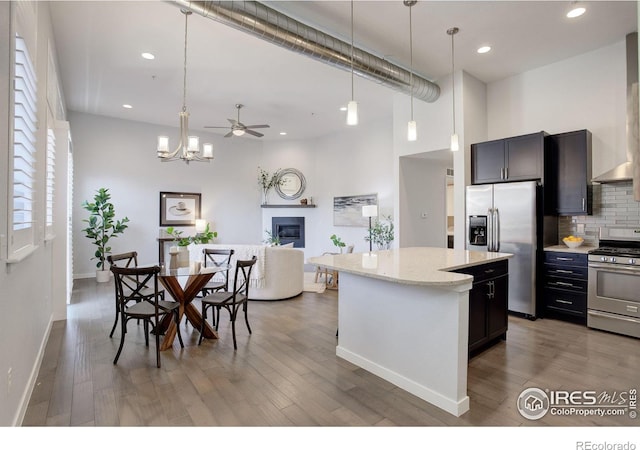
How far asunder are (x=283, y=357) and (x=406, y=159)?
4.00 m

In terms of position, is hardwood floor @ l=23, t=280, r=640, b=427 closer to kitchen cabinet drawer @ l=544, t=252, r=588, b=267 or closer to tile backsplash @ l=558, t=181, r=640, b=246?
kitchen cabinet drawer @ l=544, t=252, r=588, b=267

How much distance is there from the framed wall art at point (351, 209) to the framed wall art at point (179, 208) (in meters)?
3.48

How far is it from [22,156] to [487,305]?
3.79 m

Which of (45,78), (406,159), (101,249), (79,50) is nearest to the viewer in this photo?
(45,78)

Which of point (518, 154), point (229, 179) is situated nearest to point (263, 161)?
point (229, 179)

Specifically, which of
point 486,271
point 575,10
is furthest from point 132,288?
point 575,10

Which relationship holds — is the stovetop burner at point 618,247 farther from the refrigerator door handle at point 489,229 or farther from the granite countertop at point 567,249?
the refrigerator door handle at point 489,229

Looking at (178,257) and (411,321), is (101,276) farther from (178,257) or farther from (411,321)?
(411,321)

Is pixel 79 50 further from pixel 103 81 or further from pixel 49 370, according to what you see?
pixel 49 370

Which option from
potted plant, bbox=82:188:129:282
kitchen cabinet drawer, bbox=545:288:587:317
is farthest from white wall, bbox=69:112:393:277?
kitchen cabinet drawer, bbox=545:288:587:317

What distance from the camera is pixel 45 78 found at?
3.18 meters

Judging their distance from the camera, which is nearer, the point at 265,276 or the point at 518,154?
the point at 518,154

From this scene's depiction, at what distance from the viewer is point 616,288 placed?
11.6 ft

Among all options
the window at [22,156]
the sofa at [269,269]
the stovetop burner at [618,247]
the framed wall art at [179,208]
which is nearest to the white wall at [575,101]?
the stovetop burner at [618,247]
